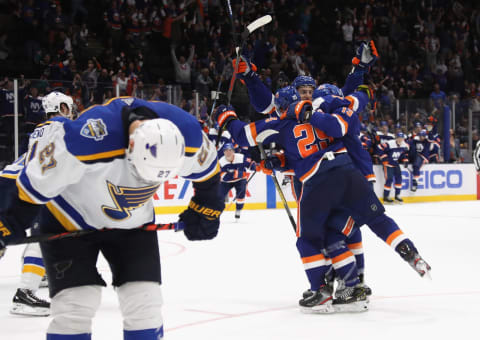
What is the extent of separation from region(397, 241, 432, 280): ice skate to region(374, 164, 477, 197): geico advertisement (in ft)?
31.0

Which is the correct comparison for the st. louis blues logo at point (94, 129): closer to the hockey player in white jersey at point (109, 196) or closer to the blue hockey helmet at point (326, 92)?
the hockey player in white jersey at point (109, 196)

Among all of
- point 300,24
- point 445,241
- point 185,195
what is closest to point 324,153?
point 445,241

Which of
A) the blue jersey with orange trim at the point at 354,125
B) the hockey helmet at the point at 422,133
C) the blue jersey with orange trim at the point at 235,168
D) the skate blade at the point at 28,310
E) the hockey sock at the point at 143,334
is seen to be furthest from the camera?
the hockey helmet at the point at 422,133

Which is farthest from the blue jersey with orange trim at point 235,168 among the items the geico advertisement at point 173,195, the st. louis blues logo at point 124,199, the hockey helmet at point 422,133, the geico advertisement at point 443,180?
the st. louis blues logo at point 124,199

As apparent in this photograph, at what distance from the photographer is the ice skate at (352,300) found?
12.4ft

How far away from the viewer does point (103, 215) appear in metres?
2.24

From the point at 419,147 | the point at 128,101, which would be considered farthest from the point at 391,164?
the point at 128,101

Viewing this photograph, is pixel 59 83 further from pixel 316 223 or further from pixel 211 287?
pixel 316 223

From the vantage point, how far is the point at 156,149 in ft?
6.58

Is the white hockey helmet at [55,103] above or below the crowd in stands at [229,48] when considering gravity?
below

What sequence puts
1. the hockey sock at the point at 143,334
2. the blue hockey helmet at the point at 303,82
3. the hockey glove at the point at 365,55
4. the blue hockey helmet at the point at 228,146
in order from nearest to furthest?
the hockey sock at the point at 143,334 → the blue hockey helmet at the point at 303,82 → the hockey glove at the point at 365,55 → the blue hockey helmet at the point at 228,146

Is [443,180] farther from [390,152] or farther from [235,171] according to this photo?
[235,171]

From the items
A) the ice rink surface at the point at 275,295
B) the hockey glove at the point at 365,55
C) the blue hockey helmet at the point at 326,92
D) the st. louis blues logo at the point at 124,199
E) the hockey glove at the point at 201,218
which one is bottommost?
the ice rink surface at the point at 275,295

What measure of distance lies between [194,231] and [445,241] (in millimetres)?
5097
